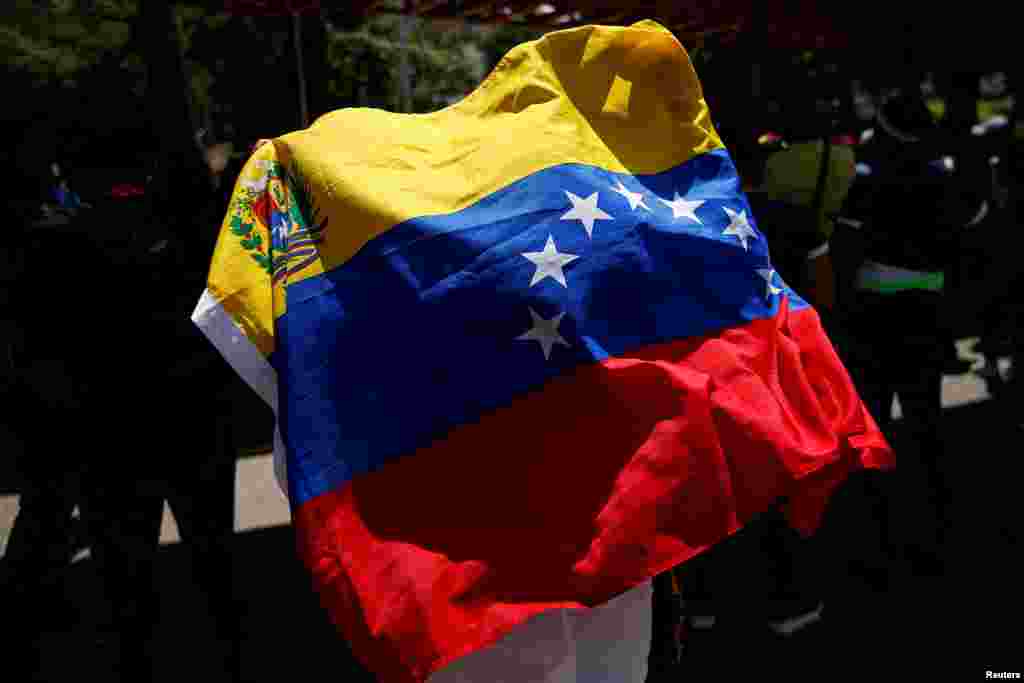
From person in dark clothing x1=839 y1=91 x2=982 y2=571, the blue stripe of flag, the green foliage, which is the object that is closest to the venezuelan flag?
the blue stripe of flag

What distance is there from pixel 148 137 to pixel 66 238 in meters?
0.44

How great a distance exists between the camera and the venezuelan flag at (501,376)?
1722 mm

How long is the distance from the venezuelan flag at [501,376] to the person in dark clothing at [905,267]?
5.03ft

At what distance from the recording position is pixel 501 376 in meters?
1.84

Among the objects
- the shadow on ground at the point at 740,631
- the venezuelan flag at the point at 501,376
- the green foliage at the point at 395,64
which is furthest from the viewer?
the green foliage at the point at 395,64

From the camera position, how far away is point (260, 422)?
5.87 meters

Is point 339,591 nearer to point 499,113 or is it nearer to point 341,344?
point 341,344

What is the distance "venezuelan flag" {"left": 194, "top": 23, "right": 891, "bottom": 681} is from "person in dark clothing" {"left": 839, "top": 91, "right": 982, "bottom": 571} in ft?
5.03

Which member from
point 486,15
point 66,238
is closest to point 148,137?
point 66,238

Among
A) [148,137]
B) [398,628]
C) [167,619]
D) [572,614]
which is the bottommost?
[167,619]

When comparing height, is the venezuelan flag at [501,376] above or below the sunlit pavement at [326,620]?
above

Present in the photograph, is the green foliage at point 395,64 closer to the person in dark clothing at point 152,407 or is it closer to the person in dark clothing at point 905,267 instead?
the person in dark clothing at point 905,267

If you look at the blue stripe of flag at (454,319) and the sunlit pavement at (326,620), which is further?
the sunlit pavement at (326,620)

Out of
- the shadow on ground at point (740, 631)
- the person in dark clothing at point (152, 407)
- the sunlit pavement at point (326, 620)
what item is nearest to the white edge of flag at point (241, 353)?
the person in dark clothing at point (152, 407)
